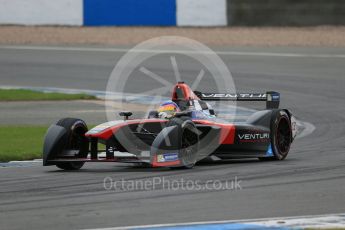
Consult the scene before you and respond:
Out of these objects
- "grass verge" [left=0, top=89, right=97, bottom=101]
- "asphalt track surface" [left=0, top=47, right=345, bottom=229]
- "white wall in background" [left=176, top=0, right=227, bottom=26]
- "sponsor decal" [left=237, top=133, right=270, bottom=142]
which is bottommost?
"grass verge" [left=0, top=89, right=97, bottom=101]

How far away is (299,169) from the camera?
12727 mm

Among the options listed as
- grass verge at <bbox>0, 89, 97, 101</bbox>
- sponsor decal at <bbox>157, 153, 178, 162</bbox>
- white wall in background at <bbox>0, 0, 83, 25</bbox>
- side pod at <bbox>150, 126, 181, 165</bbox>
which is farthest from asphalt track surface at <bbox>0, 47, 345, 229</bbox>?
white wall in background at <bbox>0, 0, 83, 25</bbox>

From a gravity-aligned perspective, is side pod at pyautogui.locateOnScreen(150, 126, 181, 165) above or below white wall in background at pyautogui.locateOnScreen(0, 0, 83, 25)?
below

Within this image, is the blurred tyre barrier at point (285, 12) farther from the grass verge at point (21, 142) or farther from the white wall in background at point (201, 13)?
the grass verge at point (21, 142)

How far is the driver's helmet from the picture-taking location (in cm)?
1330

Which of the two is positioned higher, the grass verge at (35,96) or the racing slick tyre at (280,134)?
the racing slick tyre at (280,134)

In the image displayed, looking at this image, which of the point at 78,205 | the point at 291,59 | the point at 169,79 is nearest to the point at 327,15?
the point at 291,59

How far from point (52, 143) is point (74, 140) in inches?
20.5

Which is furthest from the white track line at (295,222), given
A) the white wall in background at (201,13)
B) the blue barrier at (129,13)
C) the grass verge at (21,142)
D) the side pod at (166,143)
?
the white wall in background at (201,13)

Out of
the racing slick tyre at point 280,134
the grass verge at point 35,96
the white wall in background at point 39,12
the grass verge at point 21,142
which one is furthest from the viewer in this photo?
the white wall in background at point 39,12

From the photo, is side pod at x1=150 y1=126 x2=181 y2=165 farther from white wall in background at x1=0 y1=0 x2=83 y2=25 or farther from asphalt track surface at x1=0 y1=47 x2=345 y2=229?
→ white wall in background at x1=0 y1=0 x2=83 y2=25

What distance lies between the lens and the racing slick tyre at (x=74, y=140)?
515 inches

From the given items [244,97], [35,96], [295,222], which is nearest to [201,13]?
[35,96]

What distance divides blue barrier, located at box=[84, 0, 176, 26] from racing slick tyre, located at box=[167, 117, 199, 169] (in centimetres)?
2037
